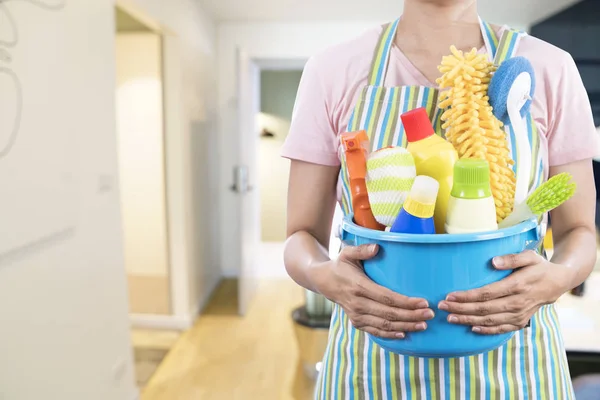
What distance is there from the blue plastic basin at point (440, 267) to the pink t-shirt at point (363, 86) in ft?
0.67

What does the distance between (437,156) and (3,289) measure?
50.1 inches

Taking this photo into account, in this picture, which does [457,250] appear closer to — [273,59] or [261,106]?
[273,59]

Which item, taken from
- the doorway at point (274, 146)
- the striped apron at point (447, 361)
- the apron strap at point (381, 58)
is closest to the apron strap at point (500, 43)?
the striped apron at point (447, 361)

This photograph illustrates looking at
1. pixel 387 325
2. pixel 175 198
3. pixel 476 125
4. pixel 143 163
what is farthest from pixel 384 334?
pixel 143 163

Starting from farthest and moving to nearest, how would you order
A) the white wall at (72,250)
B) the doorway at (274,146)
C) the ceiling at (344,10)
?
the doorway at (274,146) < the ceiling at (344,10) < the white wall at (72,250)

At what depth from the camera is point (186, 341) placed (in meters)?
2.97

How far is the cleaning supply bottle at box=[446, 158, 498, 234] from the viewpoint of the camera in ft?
1.36

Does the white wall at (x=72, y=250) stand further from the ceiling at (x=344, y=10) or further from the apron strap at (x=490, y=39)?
the ceiling at (x=344, y=10)

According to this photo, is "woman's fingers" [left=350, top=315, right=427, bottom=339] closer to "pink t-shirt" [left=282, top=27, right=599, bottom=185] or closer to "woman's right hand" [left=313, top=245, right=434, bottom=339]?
"woman's right hand" [left=313, top=245, right=434, bottom=339]

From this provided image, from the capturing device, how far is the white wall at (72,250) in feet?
4.51

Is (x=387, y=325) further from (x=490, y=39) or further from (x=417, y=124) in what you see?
(x=490, y=39)

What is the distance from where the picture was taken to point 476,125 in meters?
0.47

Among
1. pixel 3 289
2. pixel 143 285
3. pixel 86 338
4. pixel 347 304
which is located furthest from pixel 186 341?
pixel 347 304

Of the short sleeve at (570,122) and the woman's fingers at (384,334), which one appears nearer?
the woman's fingers at (384,334)
